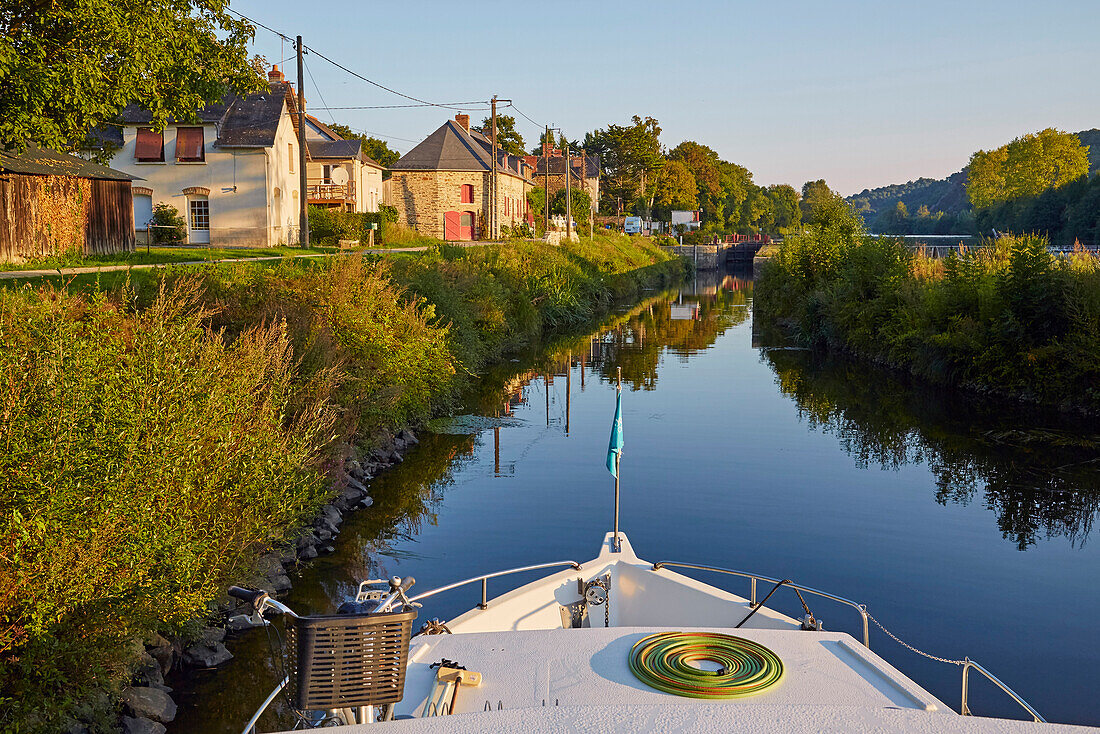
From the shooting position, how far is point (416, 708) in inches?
232

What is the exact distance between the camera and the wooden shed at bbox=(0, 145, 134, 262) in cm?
2238

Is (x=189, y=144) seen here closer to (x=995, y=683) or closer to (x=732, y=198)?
(x=995, y=683)

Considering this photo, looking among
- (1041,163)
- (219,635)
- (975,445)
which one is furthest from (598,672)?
(1041,163)

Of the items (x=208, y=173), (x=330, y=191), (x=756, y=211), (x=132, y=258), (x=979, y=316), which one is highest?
(x=756, y=211)

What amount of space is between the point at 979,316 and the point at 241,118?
2785 centimetres

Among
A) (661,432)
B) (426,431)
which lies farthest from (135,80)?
(661,432)

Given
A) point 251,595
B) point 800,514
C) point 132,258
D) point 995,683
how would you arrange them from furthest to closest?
point 132,258, point 800,514, point 995,683, point 251,595

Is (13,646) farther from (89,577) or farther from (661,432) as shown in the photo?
(661,432)

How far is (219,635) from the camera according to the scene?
952 cm

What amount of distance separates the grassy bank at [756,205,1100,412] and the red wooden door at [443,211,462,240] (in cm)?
2556

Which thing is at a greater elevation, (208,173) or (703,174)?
(703,174)

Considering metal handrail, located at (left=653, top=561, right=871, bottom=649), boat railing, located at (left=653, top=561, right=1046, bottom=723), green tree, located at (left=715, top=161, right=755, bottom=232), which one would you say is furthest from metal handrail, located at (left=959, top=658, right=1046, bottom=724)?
green tree, located at (left=715, top=161, right=755, bottom=232)

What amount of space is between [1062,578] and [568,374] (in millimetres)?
17263

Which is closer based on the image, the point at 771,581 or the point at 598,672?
the point at 598,672
